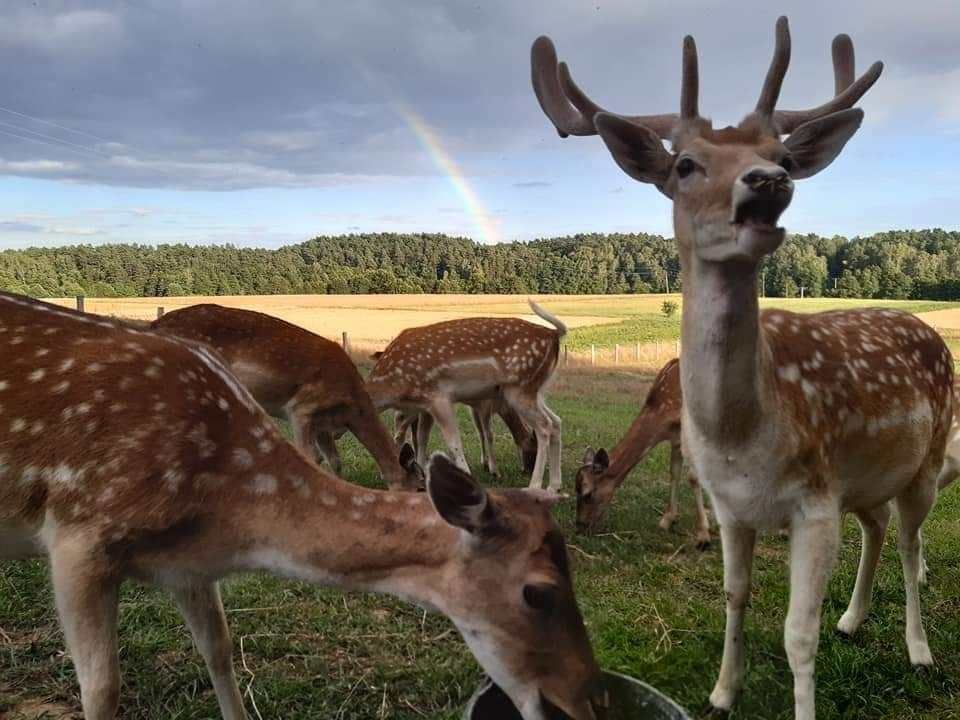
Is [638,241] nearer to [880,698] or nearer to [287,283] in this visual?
[287,283]

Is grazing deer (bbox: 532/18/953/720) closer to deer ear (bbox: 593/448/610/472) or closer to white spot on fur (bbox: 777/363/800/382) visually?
white spot on fur (bbox: 777/363/800/382)

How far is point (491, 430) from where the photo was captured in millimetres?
8680

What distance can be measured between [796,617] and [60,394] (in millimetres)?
2943

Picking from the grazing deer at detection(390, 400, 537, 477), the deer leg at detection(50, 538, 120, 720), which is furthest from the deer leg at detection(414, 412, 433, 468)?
the deer leg at detection(50, 538, 120, 720)

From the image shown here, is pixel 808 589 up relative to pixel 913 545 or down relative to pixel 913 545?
up

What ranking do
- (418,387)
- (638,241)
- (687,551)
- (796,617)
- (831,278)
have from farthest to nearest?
(638,241) → (831,278) → (418,387) → (687,551) → (796,617)

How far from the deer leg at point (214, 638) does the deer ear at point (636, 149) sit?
2.47m

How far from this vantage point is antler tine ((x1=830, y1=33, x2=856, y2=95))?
3787 mm

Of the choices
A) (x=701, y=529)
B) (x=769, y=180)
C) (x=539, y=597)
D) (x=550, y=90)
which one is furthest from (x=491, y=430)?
(x=769, y=180)

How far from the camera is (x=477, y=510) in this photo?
229 cm

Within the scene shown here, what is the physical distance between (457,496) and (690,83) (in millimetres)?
1985

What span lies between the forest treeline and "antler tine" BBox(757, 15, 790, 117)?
1681 inches

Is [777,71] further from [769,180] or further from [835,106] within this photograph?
[769,180]

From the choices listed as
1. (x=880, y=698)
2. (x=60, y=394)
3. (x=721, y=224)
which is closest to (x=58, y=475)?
(x=60, y=394)
